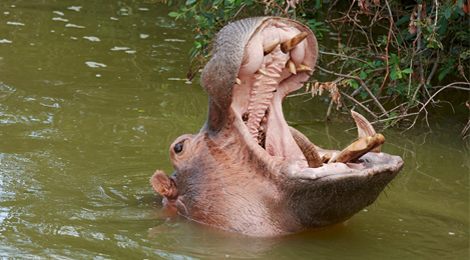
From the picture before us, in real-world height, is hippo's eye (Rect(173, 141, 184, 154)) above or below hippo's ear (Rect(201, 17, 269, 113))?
below

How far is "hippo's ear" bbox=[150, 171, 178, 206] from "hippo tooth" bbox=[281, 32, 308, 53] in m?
1.05

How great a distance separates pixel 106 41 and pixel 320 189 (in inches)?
285

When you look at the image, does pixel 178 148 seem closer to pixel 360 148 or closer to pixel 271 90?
pixel 271 90

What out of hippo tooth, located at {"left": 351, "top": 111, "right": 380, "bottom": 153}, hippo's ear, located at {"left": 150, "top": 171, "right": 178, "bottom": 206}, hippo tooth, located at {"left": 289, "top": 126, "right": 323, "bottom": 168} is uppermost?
hippo tooth, located at {"left": 351, "top": 111, "right": 380, "bottom": 153}

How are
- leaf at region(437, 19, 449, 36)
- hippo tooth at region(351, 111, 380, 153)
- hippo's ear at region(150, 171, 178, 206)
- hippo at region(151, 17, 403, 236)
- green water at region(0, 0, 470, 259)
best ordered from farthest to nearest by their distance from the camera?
leaf at region(437, 19, 449, 36) → hippo's ear at region(150, 171, 178, 206) → green water at region(0, 0, 470, 259) → hippo tooth at region(351, 111, 380, 153) → hippo at region(151, 17, 403, 236)

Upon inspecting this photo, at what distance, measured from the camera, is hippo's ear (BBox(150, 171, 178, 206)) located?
142 inches

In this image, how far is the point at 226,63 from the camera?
3.04 metres

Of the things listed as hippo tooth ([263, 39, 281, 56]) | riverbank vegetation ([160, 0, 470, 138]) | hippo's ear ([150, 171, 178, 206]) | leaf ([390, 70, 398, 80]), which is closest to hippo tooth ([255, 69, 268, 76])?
hippo tooth ([263, 39, 281, 56])

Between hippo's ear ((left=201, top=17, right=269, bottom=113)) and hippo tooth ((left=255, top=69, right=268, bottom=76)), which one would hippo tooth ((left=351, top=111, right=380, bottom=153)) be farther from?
hippo's ear ((left=201, top=17, right=269, bottom=113))

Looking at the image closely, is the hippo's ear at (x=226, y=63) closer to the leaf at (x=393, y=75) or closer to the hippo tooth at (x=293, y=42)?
the hippo tooth at (x=293, y=42)

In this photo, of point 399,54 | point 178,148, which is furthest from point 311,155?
point 399,54

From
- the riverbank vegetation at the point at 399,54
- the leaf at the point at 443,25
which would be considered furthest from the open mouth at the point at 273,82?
the leaf at the point at 443,25

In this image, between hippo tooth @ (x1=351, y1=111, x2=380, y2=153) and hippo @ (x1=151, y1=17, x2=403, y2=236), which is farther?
hippo tooth @ (x1=351, y1=111, x2=380, y2=153)

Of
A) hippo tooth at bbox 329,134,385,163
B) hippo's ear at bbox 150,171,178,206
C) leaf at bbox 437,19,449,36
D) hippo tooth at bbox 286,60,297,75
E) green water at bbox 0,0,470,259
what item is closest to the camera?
hippo tooth at bbox 329,134,385,163
